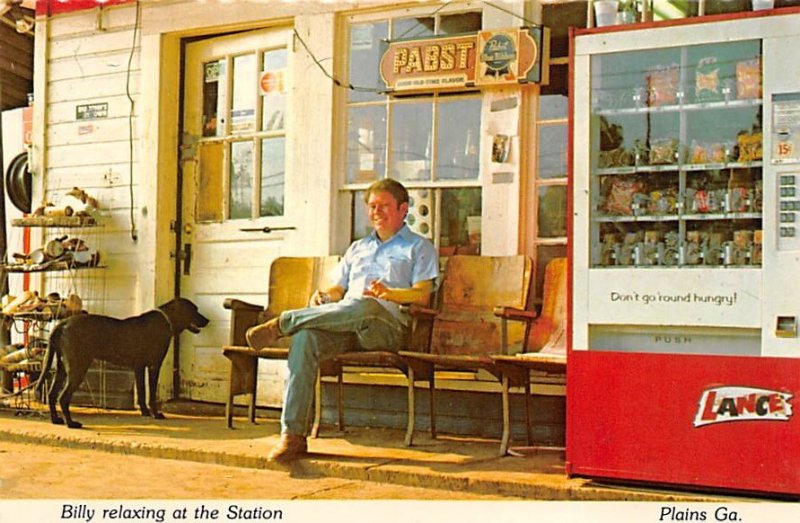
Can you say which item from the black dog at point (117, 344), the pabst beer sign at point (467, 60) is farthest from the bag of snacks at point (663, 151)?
the black dog at point (117, 344)

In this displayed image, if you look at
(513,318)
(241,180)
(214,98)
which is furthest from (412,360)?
(214,98)

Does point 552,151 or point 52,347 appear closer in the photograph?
point 552,151

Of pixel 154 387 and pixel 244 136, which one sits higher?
pixel 244 136

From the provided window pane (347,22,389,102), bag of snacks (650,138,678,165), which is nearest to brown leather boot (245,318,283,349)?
window pane (347,22,389,102)

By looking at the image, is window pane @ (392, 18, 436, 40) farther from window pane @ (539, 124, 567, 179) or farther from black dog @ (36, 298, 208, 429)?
black dog @ (36, 298, 208, 429)

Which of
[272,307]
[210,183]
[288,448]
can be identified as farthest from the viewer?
[210,183]

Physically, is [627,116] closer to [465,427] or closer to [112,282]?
[465,427]

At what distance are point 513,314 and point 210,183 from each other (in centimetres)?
237

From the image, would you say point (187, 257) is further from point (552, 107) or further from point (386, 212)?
point (552, 107)

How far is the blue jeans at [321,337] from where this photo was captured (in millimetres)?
4723

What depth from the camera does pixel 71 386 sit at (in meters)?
5.96

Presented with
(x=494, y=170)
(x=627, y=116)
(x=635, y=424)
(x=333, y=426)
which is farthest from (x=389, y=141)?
(x=635, y=424)

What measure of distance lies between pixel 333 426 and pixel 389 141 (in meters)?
1.44

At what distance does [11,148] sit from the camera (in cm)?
809
